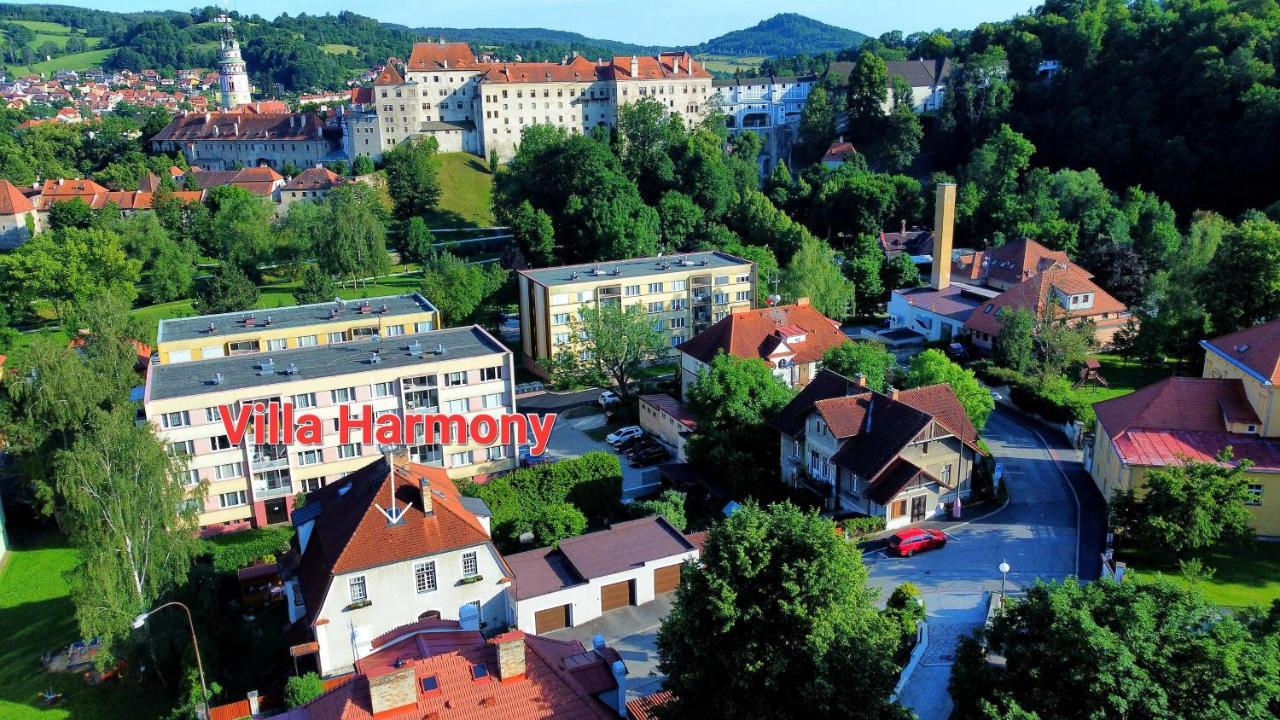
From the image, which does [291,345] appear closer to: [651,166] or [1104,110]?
[651,166]

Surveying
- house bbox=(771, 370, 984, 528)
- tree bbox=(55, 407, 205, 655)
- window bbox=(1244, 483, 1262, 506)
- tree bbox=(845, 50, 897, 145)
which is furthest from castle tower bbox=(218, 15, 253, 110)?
window bbox=(1244, 483, 1262, 506)

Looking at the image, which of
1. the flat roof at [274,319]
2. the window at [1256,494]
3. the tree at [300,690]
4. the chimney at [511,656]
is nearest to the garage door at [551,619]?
the tree at [300,690]

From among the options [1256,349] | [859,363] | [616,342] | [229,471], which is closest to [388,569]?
[229,471]

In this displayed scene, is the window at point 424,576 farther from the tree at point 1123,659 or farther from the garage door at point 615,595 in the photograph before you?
the tree at point 1123,659

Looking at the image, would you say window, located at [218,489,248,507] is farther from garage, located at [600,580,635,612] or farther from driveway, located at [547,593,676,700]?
garage, located at [600,580,635,612]

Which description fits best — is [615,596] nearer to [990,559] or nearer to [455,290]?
[990,559]

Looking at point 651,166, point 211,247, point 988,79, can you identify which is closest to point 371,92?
point 211,247

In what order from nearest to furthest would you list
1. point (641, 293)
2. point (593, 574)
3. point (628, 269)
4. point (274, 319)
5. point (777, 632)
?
1. point (777, 632)
2. point (593, 574)
3. point (274, 319)
4. point (641, 293)
5. point (628, 269)
